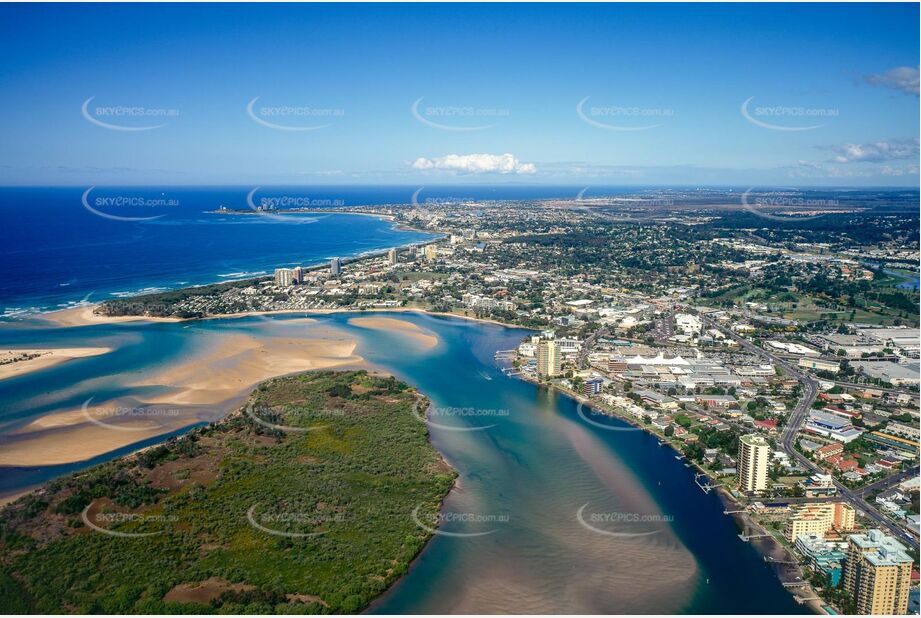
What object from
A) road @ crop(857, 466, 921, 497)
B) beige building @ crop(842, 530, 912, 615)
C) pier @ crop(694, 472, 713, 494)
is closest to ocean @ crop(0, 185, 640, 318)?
Answer: pier @ crop(694, 472, 713, 494)

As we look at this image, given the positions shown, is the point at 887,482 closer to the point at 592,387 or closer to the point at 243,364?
the point at 592,387

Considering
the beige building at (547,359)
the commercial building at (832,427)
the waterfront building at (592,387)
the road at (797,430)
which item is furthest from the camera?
the beige building at (547,359)

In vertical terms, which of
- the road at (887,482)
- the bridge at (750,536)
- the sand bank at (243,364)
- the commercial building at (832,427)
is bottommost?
the bridge at (750,536)

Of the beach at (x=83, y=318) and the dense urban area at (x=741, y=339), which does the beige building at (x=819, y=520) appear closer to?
the dense urban area at (x=741, y=339)

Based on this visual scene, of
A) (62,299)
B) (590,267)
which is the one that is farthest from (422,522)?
(590,267)

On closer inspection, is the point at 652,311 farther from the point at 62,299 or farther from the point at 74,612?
the point at 62,299

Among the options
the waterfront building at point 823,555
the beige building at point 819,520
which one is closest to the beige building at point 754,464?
the beige building at point 819,520

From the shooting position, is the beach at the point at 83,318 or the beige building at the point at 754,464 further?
the beach at the point at 83,318
